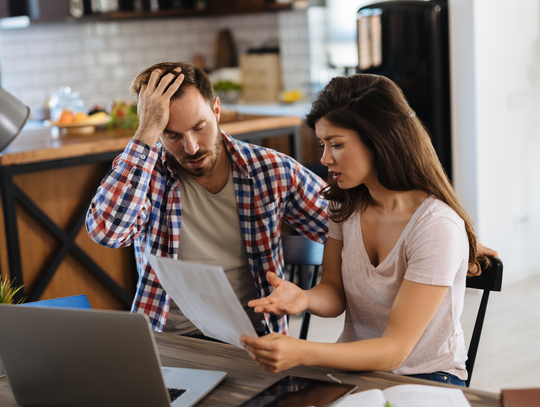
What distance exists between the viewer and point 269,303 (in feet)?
4.34

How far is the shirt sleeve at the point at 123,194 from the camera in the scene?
174 cm

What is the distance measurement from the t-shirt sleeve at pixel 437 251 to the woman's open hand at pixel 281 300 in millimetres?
242

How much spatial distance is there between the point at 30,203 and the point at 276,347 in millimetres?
2079

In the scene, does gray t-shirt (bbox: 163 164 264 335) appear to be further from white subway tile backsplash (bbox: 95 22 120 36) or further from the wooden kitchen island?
white subway tile backsplash (bbox: 95 22 120 36)

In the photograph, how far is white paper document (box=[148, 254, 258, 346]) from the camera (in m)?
1.04

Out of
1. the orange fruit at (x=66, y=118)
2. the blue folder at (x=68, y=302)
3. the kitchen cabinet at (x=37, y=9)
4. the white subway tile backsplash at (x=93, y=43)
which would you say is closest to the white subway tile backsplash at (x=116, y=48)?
the white subway tile backsplash at (x=93, y=43)

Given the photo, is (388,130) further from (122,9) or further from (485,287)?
(122,9)

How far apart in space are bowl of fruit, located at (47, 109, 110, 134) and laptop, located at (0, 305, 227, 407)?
2.40 metres

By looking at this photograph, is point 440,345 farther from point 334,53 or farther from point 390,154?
point 334,53

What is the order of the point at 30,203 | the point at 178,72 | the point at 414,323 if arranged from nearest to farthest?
the point at 414,323 < the point at 178,72 < the point at 30,203

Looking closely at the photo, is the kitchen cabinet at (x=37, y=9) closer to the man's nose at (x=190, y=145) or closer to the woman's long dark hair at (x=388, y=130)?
the man's nose at (x=190, y=145)

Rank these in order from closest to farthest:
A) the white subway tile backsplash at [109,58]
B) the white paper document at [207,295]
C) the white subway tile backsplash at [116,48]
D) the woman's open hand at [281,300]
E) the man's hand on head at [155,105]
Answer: the white paper document at [207,295]
the woman's open hand at [281,300]
the man's hand on head at [155,105]
the white subway tile backsplash at [116,48]
the white subway tile backsplash at [109,58]

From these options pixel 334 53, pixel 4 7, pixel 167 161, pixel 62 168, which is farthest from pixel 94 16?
pixel 167 161

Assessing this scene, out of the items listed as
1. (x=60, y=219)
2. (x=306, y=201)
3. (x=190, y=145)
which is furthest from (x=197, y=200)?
(x=60, y=219)
